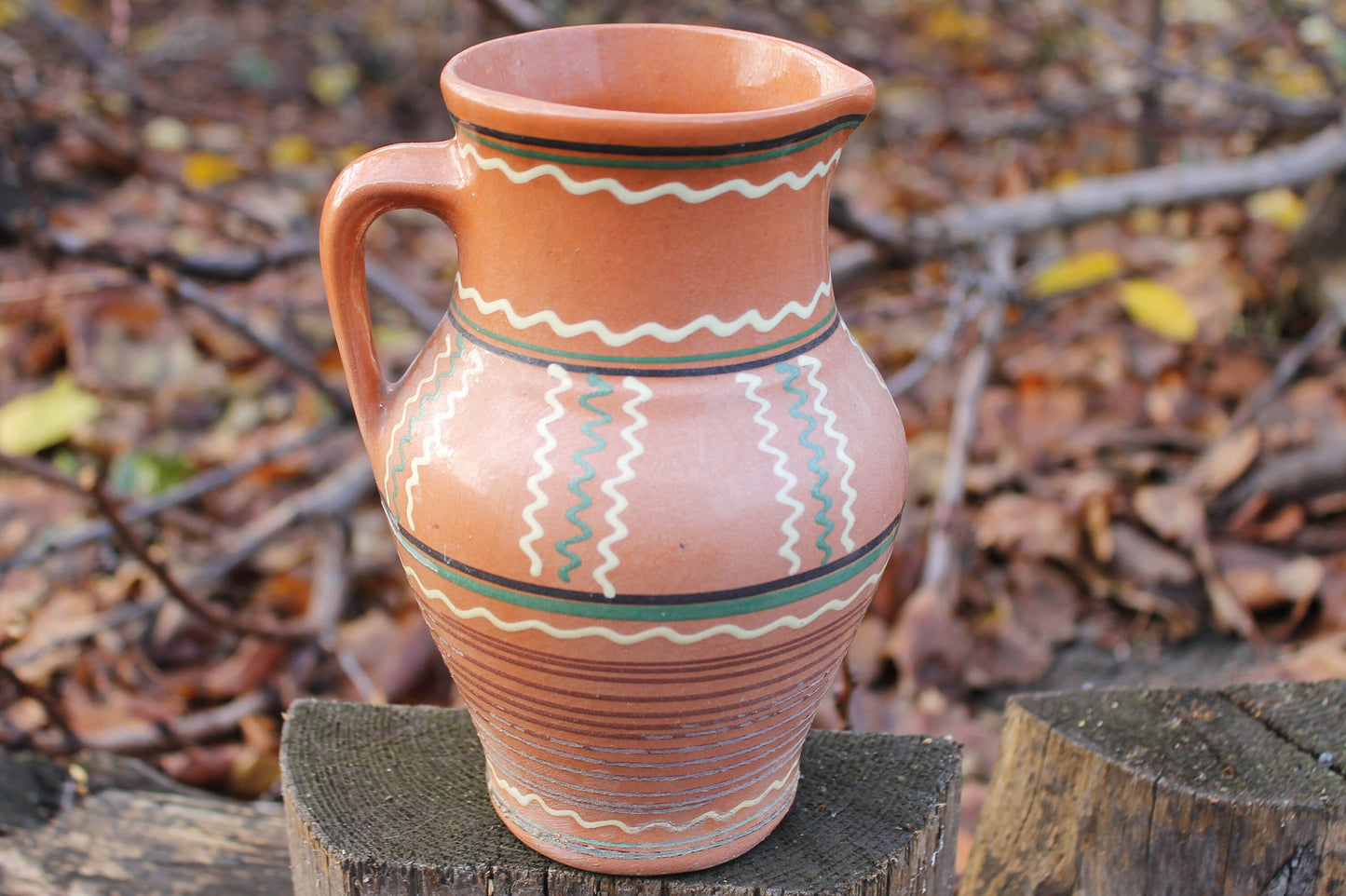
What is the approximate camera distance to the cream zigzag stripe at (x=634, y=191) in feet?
3.45

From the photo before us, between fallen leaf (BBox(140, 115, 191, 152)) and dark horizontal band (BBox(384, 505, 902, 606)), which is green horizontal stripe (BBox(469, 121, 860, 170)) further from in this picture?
fallen leaf (BBox(140, 115, 191, 152))

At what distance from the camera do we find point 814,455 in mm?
1107

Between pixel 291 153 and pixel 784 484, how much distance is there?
3.48 m

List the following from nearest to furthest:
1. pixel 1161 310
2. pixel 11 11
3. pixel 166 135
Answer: pixel 1161 310 → pixel 166 135 → pixel 11 11

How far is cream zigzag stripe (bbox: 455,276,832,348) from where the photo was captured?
3.57 feet

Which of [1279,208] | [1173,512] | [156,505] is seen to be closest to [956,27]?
[1279,208]

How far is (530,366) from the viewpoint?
3.64ft

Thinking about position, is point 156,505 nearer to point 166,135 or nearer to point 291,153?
point 291,153

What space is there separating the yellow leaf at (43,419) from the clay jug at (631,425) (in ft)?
7.04

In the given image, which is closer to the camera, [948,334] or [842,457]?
Answer: [842,457]

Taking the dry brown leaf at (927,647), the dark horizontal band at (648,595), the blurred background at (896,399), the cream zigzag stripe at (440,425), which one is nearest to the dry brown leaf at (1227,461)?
the blurred background at (896,399)

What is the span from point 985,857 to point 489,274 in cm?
98

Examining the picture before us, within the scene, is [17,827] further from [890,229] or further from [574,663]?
[890,229]

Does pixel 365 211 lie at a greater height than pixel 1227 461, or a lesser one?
greater
